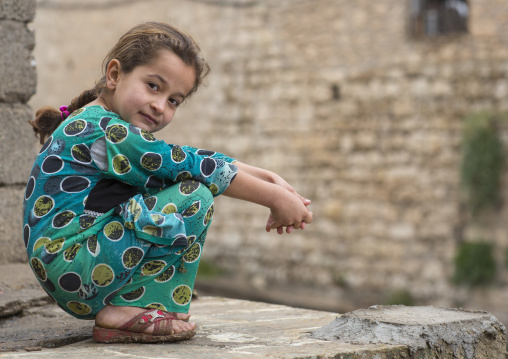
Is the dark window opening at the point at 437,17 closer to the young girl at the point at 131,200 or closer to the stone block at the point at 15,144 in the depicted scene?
the stone block at the point at 15,144

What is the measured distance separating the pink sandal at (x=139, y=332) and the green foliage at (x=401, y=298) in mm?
5891

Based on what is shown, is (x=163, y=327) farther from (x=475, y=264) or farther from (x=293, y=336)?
(x=475, y=264)

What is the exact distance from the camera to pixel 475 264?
7570 mm

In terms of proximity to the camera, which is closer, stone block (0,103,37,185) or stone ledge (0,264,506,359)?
stone ledge (0,264,506,359)

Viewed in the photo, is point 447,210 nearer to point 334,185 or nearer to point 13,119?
point 334,185

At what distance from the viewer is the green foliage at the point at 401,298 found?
8.02 metres

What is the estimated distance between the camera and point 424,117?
8.03 meters

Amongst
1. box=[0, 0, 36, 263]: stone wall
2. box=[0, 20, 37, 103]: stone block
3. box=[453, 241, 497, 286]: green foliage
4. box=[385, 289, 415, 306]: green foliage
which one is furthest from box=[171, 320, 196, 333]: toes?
box=[385, 289, 415, 306]: green foliage

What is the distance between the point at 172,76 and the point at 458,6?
617 cm

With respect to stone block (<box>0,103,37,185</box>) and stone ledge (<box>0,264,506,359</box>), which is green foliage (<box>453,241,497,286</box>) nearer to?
stone ledge (<box>0,264,506,359</box>)

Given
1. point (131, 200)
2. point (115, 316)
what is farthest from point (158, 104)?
point (115, 316)

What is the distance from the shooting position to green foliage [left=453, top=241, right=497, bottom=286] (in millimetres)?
7473

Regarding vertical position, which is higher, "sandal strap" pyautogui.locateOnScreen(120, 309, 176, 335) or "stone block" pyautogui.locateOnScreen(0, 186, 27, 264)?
"stone block" pyautogui.locateOnScreen(0, 186, 27, 264)

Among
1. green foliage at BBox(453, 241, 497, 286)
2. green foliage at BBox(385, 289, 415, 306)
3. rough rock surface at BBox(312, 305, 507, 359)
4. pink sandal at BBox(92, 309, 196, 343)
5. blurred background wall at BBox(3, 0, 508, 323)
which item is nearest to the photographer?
pink sandal at BBox(92, 309, 196, 343)
